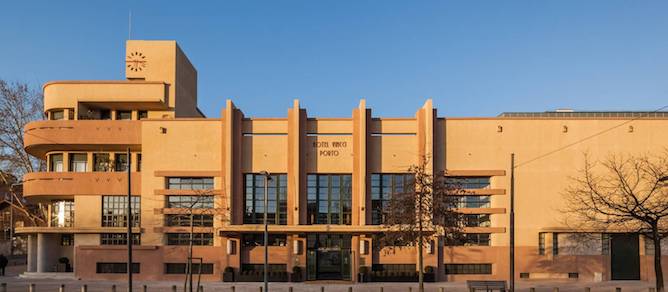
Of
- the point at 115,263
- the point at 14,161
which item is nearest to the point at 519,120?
the point at 115,263

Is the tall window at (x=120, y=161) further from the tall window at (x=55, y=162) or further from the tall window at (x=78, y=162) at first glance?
the tall window at (x=55, y=162)

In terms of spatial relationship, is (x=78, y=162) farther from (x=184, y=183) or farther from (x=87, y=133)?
(x=184, y=183)

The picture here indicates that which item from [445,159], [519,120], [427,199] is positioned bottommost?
[427,199]

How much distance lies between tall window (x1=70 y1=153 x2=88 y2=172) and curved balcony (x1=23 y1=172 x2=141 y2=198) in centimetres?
229

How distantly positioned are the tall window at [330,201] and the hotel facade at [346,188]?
7 centimetres

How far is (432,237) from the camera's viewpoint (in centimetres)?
3766

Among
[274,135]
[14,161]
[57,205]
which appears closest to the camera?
[274,135]

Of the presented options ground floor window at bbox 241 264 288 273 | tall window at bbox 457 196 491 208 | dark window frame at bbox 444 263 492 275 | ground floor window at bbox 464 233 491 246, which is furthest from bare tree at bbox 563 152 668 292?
ground floor window at bbox 241 264 288 273

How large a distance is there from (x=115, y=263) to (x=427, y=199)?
23.4 meters

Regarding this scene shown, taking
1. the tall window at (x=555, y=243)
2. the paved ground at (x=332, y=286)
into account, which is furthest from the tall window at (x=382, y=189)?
the tall window at (x=555, y=243)

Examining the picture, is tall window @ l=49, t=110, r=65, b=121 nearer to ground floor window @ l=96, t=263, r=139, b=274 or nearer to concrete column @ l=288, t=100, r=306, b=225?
ground floor window @ l=96, t=263, r=139, b=274

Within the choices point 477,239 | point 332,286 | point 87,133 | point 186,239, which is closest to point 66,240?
point 87,133

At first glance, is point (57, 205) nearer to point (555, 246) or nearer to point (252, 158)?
point (252, 158)

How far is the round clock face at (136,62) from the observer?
45.6 metres
